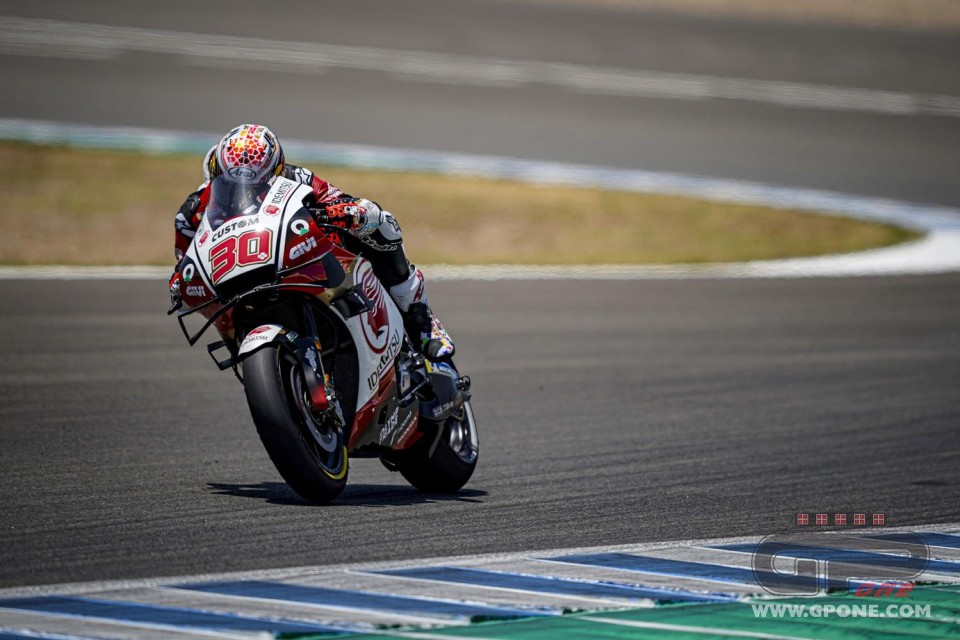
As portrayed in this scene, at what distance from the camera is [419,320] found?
664 centimetres

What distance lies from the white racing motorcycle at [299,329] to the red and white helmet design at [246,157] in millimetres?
61

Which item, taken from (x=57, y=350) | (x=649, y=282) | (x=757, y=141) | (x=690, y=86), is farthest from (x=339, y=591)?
(x=690, y=86)

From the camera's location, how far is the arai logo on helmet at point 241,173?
580 cm

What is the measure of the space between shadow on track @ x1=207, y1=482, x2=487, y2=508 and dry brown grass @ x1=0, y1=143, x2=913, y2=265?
7721 millimetres

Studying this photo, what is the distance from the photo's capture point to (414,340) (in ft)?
21.9

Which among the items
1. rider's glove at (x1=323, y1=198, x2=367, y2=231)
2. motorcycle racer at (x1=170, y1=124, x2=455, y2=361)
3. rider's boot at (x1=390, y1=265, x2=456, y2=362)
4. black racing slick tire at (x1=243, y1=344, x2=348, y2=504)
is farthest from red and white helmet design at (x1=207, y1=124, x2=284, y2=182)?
rider's boot at (x1=390, y1=265, x2=456, y2=362)

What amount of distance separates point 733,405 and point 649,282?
15.3 ft

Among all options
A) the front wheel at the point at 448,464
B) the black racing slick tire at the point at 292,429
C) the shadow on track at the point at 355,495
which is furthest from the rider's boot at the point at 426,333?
the black racing slick tire at the point at 292,429

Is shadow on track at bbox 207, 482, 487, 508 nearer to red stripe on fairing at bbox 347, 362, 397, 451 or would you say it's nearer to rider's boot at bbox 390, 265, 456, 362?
red stripe on fairing at bbox 347, 362, 397, 451

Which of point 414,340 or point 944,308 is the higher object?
point 944,308

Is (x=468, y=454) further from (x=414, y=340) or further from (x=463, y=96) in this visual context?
(x=463, y=96)

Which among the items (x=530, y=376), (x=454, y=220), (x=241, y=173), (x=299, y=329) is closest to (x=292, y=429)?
(x=299, y=329)

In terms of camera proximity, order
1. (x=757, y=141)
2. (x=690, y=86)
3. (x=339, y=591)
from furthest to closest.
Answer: (x=690, y=86) < (x=757, y=141) < (x=339, y=591)

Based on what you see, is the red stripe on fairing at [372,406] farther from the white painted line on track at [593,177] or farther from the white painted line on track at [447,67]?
the white painted line on track at [447,67]
